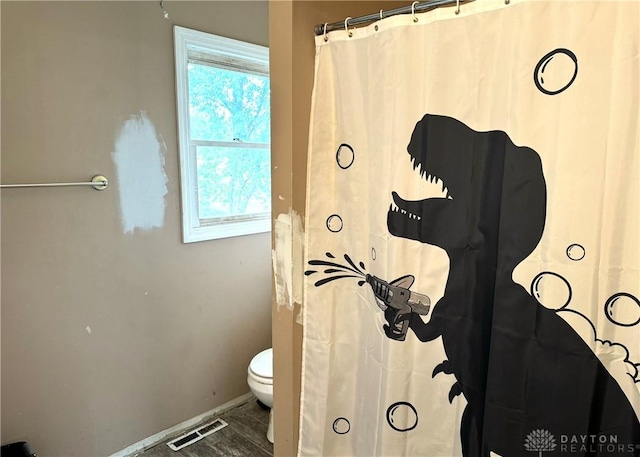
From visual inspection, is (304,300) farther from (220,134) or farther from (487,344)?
(220,134)

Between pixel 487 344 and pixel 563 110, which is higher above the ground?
pixel 563 110

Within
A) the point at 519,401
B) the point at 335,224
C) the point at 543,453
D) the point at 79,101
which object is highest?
the point at 79,101

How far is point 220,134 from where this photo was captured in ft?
7.57

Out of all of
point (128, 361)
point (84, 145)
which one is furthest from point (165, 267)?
point (84, 145)

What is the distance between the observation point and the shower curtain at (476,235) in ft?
3.15

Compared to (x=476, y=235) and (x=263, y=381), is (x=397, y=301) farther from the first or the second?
(x=263, y=381)

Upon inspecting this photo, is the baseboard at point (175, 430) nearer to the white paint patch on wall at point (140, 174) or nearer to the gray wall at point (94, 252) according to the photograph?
the gray wall at point (94, 252)

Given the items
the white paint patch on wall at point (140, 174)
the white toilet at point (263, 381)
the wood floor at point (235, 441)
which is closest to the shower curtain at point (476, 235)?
the white toilet at point (263, 381)

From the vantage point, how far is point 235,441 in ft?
7.55

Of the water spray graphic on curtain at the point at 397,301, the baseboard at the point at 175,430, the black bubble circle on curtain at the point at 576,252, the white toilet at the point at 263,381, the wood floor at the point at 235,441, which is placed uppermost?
the black bubble circle on curtain at the point at 576,252

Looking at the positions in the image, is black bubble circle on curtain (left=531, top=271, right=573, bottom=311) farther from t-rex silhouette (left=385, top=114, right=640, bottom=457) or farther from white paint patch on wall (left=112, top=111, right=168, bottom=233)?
white paint patch on wall (left=112, top=111, right=168, bottom=233)

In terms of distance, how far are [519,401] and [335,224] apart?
2.38ft

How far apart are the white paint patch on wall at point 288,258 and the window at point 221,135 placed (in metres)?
0.84

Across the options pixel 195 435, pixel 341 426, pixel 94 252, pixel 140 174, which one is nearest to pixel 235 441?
pixel 195 435
